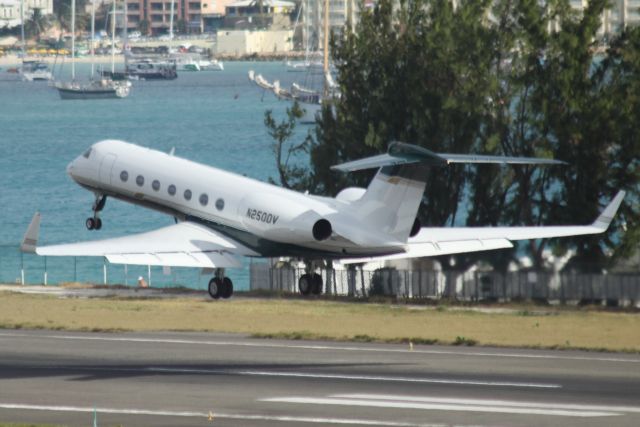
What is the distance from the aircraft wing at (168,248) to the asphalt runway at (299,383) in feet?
10.2

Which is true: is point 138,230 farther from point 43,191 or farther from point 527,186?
point 527,186

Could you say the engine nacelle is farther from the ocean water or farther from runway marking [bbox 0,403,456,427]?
the ocean water

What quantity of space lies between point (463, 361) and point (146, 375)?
9290mm

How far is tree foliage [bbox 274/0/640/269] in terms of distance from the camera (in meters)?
70.6

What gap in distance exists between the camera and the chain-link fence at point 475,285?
A: 2611 inches

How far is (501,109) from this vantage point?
7338 centimetres

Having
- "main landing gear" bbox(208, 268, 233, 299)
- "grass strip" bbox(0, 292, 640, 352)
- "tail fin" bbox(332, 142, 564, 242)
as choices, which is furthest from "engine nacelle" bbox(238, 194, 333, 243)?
"grass strip" bbox(0, 292, 640, 352)

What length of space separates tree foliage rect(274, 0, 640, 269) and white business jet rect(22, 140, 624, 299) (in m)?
16.8

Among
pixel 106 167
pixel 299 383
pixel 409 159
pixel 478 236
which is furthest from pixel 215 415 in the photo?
pixel 106 167

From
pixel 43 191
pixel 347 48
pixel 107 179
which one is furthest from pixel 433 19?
pixel 43 191

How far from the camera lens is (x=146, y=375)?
39250 mm

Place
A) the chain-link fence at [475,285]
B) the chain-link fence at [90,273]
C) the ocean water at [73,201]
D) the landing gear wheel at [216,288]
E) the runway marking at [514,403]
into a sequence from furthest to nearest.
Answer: the ocean water at [73,201] < the chain-link fence at [90,273] < the chain-link fence at [475,285] < the landing gear wheel at [216,288] < the runway marking at [514,403]

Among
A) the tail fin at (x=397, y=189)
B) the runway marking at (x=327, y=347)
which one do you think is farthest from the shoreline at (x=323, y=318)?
the tail fin at (x=397, y=189)

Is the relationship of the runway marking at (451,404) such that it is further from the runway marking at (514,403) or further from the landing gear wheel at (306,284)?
the landing gear wheel at (306,284)
